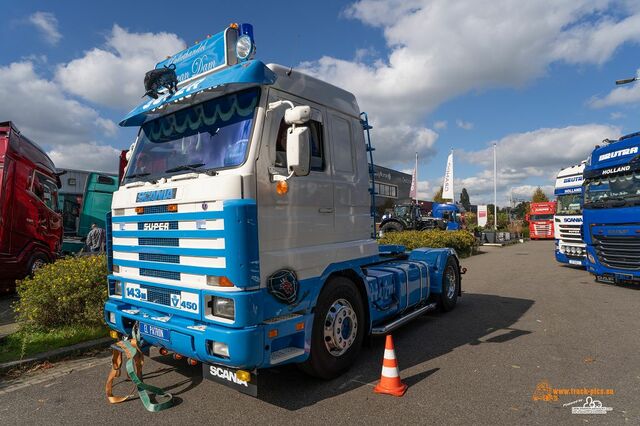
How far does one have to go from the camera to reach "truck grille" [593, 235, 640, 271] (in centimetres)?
869

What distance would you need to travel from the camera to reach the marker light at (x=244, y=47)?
4.00 m

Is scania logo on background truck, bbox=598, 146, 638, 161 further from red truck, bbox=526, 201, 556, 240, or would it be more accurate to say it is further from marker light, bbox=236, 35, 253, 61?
red truck, bbox=526, 201, 556, 240

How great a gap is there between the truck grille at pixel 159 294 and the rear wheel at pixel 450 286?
476 centimetres

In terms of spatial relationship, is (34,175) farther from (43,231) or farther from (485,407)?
(485,407)

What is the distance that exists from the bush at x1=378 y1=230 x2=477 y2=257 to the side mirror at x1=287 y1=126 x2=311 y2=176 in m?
9.84

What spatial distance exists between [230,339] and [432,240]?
501 inches

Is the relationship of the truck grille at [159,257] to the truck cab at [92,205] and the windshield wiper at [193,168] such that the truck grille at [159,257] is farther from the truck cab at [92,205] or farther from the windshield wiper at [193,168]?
the truck cab at [92,205]

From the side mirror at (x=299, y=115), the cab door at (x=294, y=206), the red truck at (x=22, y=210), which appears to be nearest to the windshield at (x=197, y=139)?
the cab door at (x=294, y=206)

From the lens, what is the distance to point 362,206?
4809 mm

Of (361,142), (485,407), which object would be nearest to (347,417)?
(485,407)

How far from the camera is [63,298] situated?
215 inches

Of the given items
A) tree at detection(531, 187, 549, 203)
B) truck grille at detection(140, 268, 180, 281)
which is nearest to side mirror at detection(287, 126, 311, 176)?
truck grille at detection(140, 268, 180, 281)

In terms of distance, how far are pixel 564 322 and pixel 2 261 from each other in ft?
34.4

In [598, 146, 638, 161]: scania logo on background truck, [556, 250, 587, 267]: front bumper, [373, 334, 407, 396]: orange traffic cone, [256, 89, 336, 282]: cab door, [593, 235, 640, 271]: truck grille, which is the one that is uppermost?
[598, 146, 638, 161]: scania logo on background truck
